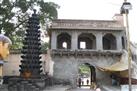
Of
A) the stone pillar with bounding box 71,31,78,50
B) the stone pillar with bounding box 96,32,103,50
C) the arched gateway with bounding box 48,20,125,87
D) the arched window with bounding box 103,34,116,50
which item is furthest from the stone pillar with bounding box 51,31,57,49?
Result: the arched window with bounding box 103,34,116,50

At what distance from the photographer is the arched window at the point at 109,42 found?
35.0m

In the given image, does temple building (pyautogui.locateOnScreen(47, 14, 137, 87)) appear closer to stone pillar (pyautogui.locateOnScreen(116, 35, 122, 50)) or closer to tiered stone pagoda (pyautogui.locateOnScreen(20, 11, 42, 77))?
stone pillar (pyautogui.locateOnScreen(116, 35, 122, 50))

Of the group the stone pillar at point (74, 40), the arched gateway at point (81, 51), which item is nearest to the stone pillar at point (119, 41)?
the arched gateway at point (81, 51)

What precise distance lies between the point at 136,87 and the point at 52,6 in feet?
67.4

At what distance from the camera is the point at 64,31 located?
33.3m

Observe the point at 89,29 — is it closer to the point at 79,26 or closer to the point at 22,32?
the point at 79,26

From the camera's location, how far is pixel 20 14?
33.9 metres

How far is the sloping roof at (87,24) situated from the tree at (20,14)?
161 centimetres

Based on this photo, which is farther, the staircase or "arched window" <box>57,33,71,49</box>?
"arched window" <box>57,33,71,49</box>

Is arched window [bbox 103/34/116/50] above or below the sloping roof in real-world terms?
A: below

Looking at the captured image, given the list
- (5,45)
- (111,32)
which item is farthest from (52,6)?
(5,45)

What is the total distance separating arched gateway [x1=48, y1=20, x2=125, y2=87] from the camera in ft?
106

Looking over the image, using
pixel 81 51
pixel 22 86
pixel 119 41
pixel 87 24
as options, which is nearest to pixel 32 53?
pixel 22 86

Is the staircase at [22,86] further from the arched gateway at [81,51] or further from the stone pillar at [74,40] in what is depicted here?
the stone pillar at [74,40]
